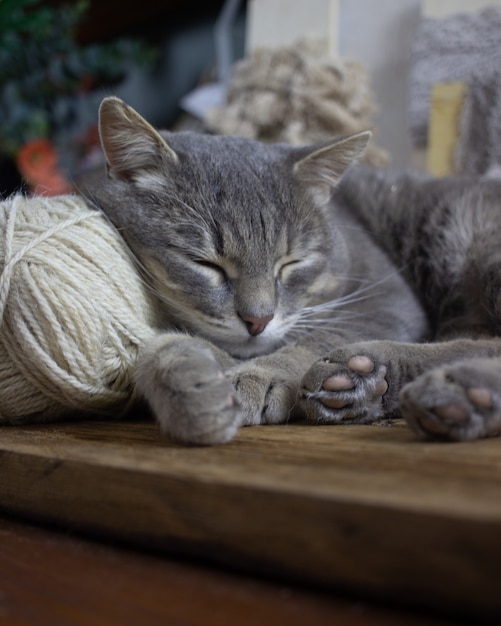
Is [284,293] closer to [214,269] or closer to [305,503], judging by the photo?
[214,269]

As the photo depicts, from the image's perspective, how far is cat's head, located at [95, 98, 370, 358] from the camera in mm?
1186

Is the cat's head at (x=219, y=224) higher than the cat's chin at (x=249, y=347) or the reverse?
higher

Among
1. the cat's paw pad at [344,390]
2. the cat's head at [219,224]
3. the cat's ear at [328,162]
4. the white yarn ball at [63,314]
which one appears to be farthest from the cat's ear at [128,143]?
the cat's paw pad at [344,390]

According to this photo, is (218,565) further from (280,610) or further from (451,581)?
(451,581)

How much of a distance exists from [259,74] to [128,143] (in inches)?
50.4

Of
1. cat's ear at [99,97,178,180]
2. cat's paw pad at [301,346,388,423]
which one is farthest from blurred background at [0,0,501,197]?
cat's paw pad at [301,346,388,423]

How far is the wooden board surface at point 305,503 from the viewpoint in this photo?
1.73 ft

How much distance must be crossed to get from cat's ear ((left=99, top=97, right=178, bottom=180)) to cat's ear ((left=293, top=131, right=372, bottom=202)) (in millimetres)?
293

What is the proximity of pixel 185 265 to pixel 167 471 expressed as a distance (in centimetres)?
57

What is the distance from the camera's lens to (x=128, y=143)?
123cm

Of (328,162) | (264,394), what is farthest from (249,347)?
(328,162)

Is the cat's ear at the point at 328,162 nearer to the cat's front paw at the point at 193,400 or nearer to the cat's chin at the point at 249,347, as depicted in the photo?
the cat's chin at the point at 249,347

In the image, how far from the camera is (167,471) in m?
0.70

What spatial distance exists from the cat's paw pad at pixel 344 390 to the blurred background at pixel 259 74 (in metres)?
1.09
